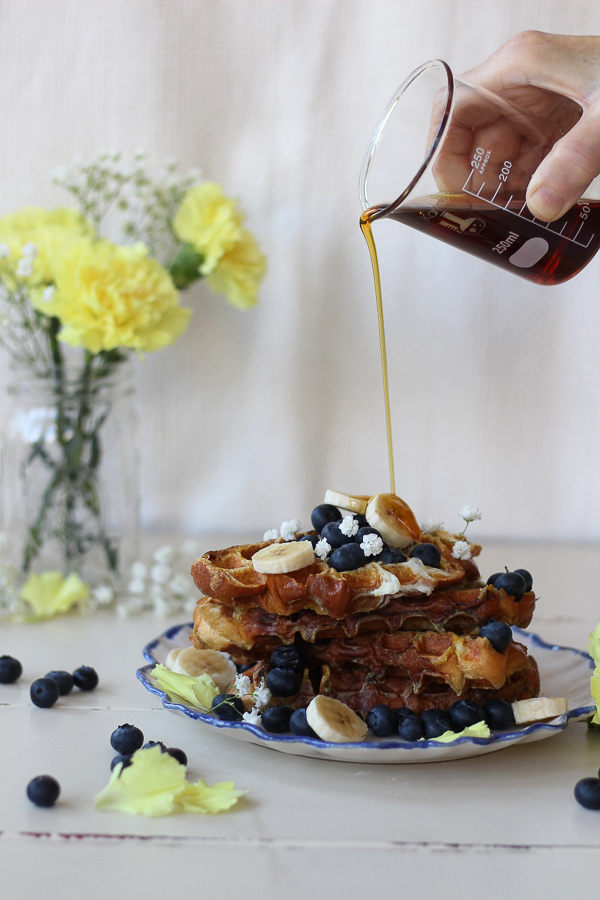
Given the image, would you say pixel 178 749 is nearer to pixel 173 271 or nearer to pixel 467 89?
pixel 467 89

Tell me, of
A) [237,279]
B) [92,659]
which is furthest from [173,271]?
[92,659]

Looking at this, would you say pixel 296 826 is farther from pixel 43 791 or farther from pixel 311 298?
pixel 311 298

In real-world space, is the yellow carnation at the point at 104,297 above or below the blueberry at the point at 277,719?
above

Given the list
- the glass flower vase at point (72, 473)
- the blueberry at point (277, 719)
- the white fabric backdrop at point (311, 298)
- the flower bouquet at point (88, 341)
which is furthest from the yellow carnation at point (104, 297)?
the blueberry at point (277, 719)

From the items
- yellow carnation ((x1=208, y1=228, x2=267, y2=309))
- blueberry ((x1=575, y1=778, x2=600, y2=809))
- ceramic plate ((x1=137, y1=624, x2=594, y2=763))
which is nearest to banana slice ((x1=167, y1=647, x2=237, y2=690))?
ceramic plate ((x1=137, y1=624, x2=594, y2=763))

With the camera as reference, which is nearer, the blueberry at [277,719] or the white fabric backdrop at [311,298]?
the blueberry at [277,719]

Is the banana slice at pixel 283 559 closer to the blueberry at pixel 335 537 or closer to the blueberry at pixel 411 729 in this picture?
the blueberry at pixel 335 537

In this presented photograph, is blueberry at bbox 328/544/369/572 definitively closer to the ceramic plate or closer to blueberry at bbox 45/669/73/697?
the ceramic plate
